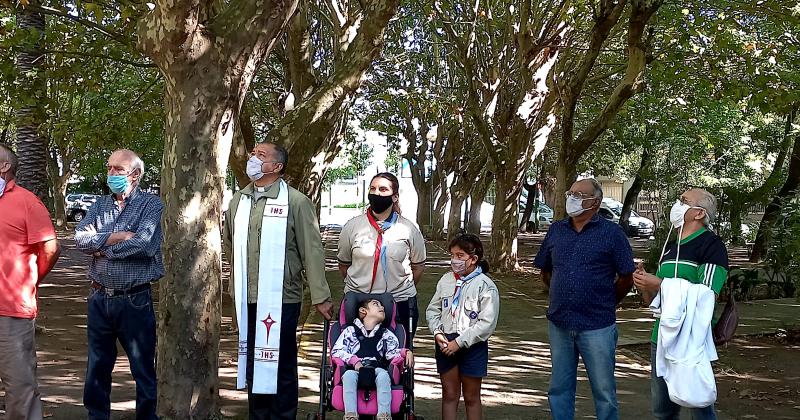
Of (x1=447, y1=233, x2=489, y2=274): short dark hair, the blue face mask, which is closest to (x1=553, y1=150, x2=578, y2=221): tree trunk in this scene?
(x1=447, y1=233, x2=489, y2=274): short dark hair

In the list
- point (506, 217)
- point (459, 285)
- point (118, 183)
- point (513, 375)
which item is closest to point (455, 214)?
point (506, 217)

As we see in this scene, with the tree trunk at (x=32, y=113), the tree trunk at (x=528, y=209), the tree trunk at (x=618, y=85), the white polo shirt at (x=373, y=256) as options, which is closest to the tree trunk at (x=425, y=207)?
the tree trunk at (x=528, y=209)

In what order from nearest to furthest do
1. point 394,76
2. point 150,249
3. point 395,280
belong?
point 150,249 → point 395,280 → point 394,76

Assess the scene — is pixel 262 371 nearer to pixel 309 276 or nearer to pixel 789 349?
pixel 309 276

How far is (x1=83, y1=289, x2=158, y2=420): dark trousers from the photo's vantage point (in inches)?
215

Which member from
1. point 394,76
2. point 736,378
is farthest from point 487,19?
point 736,378

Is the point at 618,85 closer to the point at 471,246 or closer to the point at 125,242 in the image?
the point at 471,246

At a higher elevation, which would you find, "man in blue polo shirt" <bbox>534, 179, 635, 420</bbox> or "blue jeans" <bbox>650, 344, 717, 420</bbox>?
"man in blue polo shirt" <bbox>534, 179, 635, 420</bbox>

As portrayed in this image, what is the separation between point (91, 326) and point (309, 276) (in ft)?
4.89

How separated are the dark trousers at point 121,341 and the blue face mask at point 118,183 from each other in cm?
70

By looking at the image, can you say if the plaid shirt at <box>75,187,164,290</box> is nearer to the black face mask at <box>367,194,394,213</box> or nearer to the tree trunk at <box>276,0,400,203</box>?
the black face mask at <box>367,194,394,213</box>

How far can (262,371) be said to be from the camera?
5.50 metres

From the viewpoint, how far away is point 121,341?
5.55 m

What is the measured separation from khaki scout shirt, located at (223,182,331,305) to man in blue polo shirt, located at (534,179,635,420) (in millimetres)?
1626
